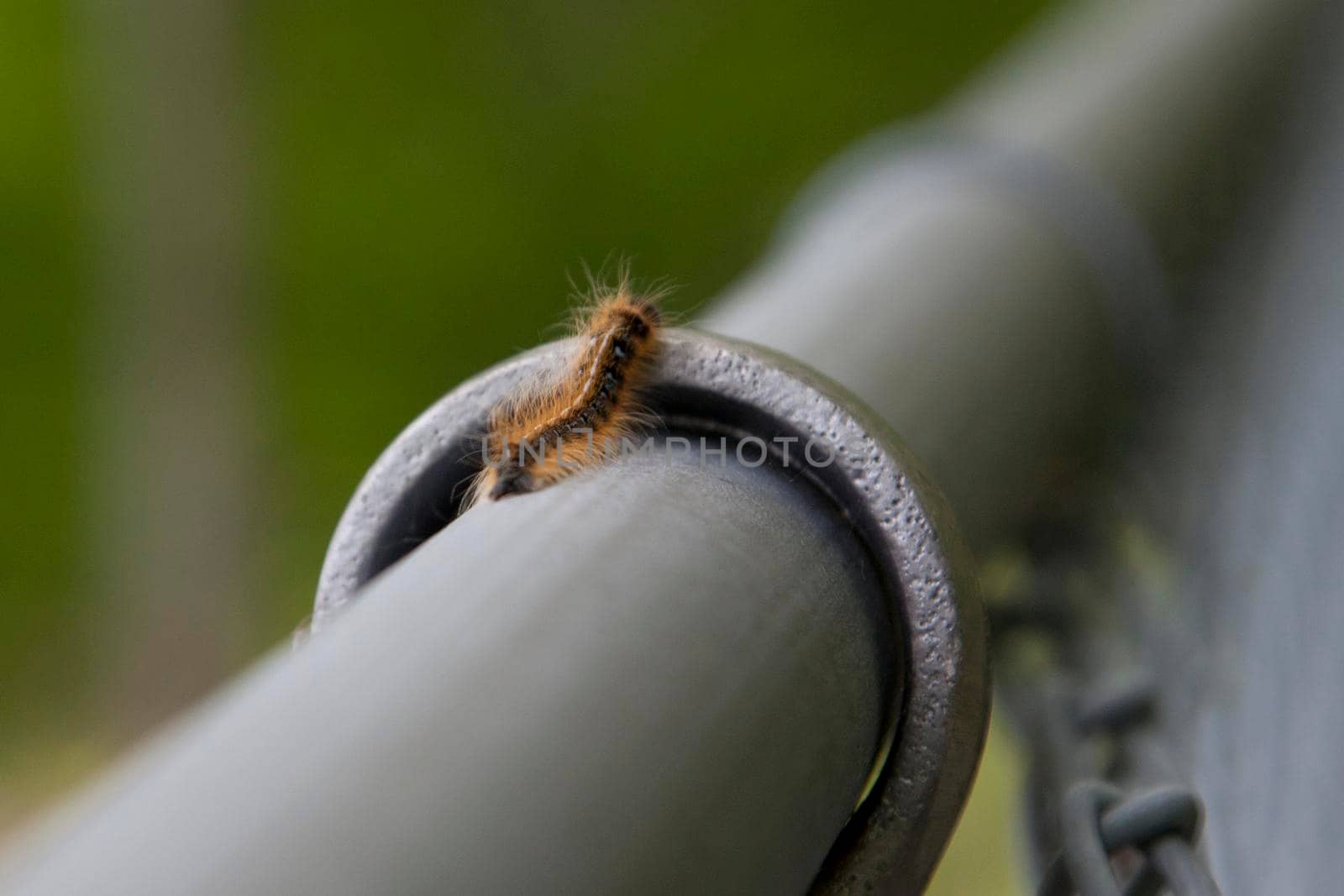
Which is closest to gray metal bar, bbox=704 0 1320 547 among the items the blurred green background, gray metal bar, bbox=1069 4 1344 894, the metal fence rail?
the metal fence rail

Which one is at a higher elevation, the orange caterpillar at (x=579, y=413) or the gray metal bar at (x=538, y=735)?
Answer: the orange caterpillar at (x=579, y=413)

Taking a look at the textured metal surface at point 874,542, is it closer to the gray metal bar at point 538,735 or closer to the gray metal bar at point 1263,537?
the gray metal bar at point 538,735

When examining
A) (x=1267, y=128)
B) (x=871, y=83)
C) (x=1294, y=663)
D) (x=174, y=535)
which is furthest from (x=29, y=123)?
(x=1294, y=663)

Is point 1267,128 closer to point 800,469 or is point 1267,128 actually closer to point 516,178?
point 800,469

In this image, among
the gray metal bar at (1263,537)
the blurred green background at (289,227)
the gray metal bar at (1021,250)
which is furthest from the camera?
the blurred green background at (289,227)

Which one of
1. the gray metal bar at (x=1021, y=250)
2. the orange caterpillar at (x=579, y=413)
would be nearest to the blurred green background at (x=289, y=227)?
the gray metal bar at (x=1021, y=250)

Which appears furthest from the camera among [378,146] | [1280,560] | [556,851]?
[378,146]

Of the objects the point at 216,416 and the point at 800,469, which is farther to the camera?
the point at 216,416
